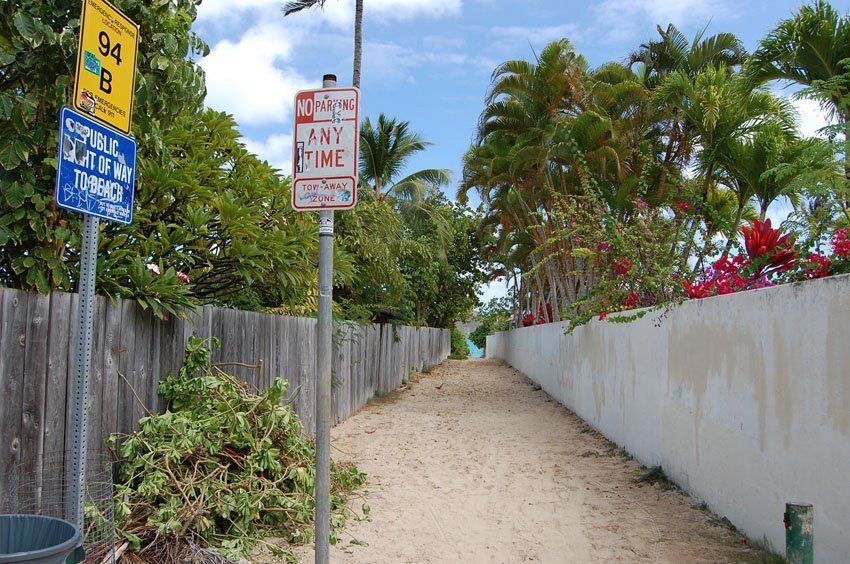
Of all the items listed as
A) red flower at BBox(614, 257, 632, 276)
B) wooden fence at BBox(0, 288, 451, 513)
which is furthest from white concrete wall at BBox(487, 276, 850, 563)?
wooden fence at BBox(0, 288, 451, 513)

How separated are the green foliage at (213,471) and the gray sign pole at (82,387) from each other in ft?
4.61

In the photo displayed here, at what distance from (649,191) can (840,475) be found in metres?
12.8

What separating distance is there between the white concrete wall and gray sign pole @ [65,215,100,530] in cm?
375

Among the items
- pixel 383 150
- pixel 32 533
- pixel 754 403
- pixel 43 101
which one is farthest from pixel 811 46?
pixel 383 150

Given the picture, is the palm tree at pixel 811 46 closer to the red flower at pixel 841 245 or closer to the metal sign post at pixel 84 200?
the red flower at pixel 841 245

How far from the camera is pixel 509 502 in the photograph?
620 centimetres

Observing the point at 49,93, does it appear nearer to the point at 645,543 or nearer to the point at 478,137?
the point at 645,543

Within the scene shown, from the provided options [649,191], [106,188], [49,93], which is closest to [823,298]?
[106,188]

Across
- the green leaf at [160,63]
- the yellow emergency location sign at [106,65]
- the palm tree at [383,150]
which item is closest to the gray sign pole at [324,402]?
the yellow emergency location sign at [106,65]

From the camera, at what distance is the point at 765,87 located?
910 cm

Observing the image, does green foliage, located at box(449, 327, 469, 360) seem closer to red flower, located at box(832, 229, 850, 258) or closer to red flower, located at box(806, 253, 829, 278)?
red flower, located at box(806, 253, 829, 278)

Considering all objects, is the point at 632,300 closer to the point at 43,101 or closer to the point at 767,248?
the point at 767,248

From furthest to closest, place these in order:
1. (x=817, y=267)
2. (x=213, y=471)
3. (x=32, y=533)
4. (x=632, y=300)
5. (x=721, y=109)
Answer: (x=721, y=109)
(x=632, y=300)
(x=213, y=471)
(x=817, y=267)
(x=32, y=533)

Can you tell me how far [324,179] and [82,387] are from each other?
4.97 ft
